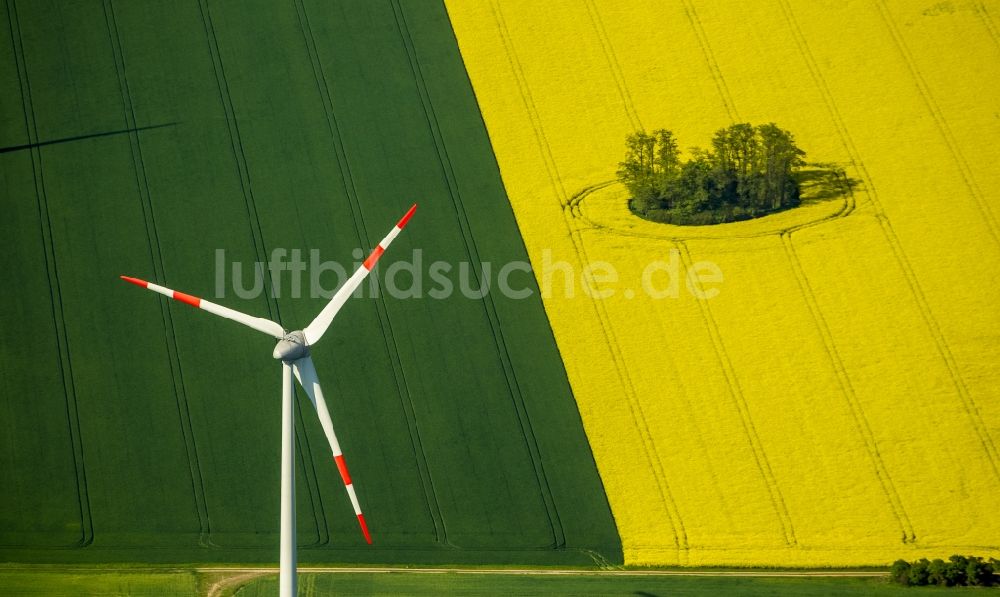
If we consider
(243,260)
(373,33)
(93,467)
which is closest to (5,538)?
(93,467)

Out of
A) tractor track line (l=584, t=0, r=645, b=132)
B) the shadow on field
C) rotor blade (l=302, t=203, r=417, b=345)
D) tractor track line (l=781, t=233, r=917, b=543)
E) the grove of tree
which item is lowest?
tractor track line (l=781, t=233, r=917, b=543)

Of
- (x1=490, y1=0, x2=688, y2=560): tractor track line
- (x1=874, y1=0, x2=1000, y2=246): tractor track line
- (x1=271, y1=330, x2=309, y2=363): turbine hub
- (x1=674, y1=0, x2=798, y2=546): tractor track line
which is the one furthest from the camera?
(x1=874, y1=0, x2=1000, y2=246): tractor track line

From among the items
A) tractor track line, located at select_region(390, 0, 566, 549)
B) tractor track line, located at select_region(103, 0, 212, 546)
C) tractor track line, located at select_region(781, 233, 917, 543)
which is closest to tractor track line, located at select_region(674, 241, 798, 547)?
tractor track line, located at select_region(781, 233, 917, 543)

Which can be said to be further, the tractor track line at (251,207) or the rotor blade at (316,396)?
the tractor track line at (251,207)

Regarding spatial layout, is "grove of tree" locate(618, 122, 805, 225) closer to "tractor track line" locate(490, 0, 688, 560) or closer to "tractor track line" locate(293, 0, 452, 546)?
"tractor track line" locate(490, 0, 688, 560)

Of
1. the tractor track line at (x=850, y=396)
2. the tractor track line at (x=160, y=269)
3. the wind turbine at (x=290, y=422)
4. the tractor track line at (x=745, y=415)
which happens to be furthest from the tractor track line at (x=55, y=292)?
the tractor track line at (x=850, y=396)

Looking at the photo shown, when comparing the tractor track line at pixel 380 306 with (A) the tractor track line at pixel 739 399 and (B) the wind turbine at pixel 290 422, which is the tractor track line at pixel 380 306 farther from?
(A) the tractor track line at pixel 739 399

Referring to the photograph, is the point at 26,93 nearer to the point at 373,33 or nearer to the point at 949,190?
the point at 373,33
